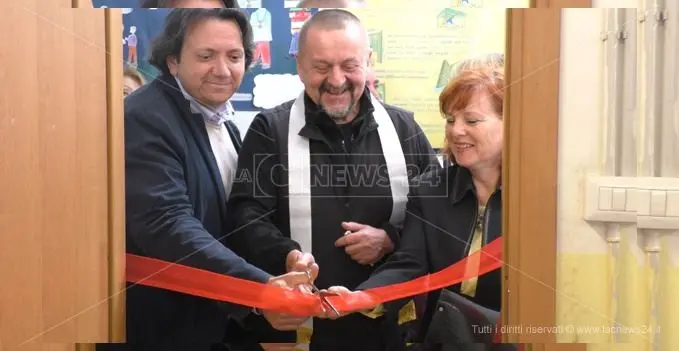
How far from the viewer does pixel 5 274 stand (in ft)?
3.72

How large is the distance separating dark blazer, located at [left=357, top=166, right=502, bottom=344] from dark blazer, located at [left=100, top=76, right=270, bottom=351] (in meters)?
0.23

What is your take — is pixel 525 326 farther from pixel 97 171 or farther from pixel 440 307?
pixel 97 171

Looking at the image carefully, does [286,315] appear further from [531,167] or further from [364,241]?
[531,167]

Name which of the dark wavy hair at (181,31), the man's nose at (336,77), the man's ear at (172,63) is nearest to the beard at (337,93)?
the man's nose at (336,77)

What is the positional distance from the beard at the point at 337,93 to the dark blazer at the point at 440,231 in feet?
0.55

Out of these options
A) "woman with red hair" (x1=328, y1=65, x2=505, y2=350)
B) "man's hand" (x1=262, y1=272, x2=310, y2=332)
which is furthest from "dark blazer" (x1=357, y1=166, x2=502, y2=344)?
"man's hand" (x1=262, y1=272, x2=310, y2=332)

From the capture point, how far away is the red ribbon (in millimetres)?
1128

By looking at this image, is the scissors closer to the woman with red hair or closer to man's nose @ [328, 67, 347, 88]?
the woman with red hair

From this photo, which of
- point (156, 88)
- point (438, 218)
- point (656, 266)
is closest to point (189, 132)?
point (156, 88)

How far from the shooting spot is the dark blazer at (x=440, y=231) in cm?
113

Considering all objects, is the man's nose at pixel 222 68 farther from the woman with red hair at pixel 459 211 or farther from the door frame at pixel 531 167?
the door frame at pixel 531 167

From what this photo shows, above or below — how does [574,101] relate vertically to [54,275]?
above

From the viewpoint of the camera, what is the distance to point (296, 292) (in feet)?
3.70

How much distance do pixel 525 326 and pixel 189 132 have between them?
649 millimetres
